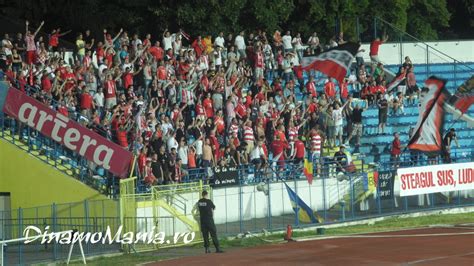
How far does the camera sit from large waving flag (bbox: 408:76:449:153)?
43594mm

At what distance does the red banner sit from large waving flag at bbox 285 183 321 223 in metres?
5.27

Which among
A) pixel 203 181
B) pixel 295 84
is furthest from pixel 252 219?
pixel 295 84

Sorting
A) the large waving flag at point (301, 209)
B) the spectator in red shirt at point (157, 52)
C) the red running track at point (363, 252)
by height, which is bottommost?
the red running track at point (363, 252)

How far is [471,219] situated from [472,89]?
707 centimetres

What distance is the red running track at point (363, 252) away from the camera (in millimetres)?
31984

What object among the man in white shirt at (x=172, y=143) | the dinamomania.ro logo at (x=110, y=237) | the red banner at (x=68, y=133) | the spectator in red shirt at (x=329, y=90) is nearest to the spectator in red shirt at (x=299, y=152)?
the spectator in red shirt at (x=329, y=90)

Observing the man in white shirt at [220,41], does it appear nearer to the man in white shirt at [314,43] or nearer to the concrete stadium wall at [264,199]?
the man in white shirt at [314,43]

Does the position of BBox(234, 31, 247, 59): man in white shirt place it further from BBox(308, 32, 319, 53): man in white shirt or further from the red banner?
the red banner

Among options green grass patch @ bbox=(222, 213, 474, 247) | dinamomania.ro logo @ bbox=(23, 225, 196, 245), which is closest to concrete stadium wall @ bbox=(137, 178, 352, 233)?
green grass patch @ bbox=(222, 213, 474, 247)

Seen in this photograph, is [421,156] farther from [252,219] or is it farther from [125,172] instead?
[125,172]

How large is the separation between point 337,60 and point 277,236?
959 cm

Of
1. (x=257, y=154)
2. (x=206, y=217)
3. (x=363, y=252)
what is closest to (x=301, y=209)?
(x=257, y=154)

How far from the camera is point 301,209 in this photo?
39.1m

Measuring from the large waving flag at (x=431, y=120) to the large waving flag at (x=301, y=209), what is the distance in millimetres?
6133
